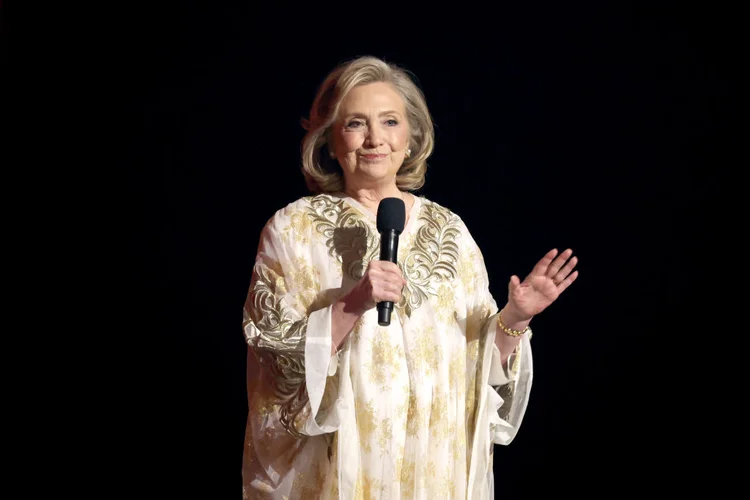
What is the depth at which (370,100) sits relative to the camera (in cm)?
220

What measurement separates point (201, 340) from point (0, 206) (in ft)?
2.45

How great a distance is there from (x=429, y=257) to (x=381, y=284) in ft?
1.21

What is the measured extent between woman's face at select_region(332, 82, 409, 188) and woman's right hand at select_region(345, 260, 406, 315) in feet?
1.30

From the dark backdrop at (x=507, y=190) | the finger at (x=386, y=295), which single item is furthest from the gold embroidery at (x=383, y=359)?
the dark backdrop at (x=507, y=190)

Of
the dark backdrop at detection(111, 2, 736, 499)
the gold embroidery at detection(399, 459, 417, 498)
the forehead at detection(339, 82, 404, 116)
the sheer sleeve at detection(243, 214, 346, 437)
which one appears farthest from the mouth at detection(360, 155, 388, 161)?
the dark backdrop at detection(111, 2, 736, 499)

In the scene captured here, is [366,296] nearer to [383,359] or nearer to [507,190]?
[383,359]

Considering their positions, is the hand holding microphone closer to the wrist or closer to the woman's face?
the woman's face

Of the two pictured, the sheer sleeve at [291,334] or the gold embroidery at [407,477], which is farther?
the gold embroidery at [407,477]

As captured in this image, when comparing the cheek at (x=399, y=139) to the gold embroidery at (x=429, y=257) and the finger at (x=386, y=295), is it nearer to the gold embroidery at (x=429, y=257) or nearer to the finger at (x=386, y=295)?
the gold embroidery at (x=429, y=257)

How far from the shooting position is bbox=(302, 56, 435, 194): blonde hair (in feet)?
7.33

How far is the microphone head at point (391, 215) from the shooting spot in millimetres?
1913

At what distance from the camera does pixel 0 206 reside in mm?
2732

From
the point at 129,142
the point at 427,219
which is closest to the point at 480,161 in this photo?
the point at 427,219

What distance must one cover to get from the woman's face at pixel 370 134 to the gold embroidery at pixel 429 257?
166 mm
